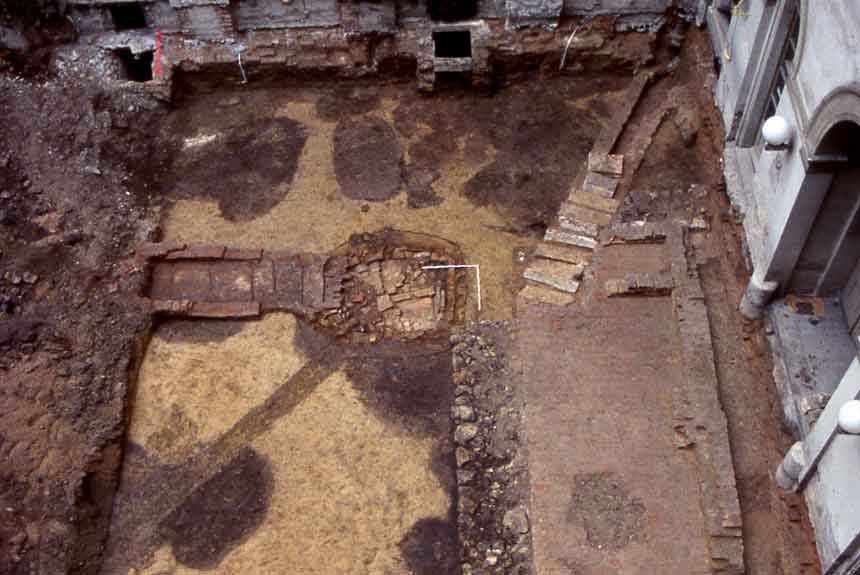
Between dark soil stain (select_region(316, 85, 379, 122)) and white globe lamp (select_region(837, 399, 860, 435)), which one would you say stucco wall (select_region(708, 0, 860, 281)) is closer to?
white globe lamp (select_region(837, 399, 860, 435))

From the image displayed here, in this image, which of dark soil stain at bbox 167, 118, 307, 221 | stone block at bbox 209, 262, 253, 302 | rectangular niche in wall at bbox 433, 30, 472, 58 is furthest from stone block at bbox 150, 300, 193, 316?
rectangular niche in wall at bbox 433, 30, 472, 58

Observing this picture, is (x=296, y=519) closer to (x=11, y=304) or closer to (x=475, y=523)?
(x=475, y=523)

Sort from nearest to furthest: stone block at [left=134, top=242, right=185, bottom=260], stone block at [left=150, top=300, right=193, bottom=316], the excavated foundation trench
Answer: the excavated foundation trench
stone block at [left=150, top=300, right=193, bottom=316]
stone block at [left=134, top=242, right=185, bottom=260]

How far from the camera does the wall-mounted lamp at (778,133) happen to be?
793 cm

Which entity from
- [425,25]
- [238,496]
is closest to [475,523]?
[238,496]

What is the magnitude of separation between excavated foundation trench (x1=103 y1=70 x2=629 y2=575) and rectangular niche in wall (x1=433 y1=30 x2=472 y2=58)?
46.7 inches

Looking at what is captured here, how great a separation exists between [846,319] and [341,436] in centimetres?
619

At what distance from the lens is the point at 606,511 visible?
832 centimetres

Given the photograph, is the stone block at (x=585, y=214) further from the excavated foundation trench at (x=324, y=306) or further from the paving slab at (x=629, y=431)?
the paving slab at (x=629, y=431)

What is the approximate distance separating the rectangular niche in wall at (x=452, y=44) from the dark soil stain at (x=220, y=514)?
807 cm

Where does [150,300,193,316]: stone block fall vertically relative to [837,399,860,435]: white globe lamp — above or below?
above

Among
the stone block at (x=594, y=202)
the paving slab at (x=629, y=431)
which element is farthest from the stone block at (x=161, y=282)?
the stone block at (x=594, y=202)

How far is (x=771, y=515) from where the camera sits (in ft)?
26.5

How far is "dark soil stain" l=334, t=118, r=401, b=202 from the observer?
38.7 ft
